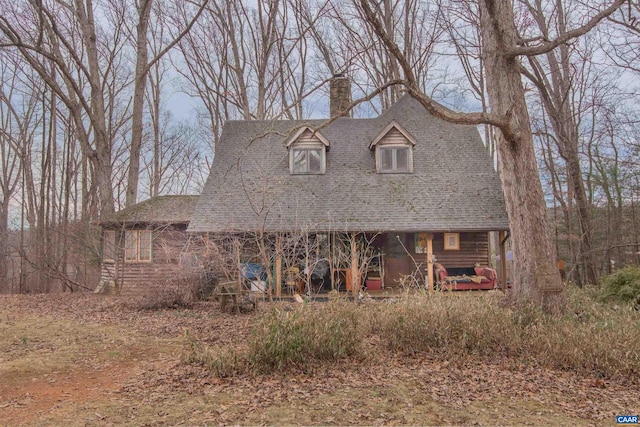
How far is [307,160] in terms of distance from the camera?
54.1 feet

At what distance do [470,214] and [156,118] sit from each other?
68.4ft

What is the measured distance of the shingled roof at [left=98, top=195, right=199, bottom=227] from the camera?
16078 mm

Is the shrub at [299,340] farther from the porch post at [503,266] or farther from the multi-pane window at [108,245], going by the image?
the multi-pane window at [108,245]

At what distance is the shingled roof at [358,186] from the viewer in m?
14.1

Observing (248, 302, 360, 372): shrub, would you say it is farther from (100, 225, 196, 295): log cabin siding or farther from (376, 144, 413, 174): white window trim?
(100, 225, 196, 295): log cabin siding

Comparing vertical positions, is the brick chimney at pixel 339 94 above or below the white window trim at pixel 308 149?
above

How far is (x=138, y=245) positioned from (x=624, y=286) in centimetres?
1564

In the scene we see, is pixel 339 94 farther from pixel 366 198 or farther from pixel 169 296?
pixel 169 296

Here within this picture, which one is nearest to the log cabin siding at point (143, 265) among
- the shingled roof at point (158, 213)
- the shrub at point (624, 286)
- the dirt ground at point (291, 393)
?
the shingled roof at point (158, 213)

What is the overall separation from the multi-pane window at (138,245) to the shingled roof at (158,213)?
0.62 meters

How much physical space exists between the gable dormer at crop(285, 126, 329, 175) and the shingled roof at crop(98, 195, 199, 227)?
15.2 feet

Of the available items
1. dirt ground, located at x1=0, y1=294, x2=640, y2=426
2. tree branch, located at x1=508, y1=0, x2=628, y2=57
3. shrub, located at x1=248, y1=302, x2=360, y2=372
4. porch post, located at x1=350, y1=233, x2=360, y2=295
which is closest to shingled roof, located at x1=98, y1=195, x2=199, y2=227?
porch post, located at x1=350, y1=233, x2=360, y2=295

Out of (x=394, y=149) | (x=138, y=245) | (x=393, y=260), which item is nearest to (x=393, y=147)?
(x=394, y=149)

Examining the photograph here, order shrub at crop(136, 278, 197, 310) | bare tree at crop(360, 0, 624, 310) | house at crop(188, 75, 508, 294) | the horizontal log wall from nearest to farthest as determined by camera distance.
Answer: bare tree at crop(360, 0, 624, 310), shrub at crop(136, 278, 197, 310), house at crop(188, 75, 508, 294), the horizontal log wall
